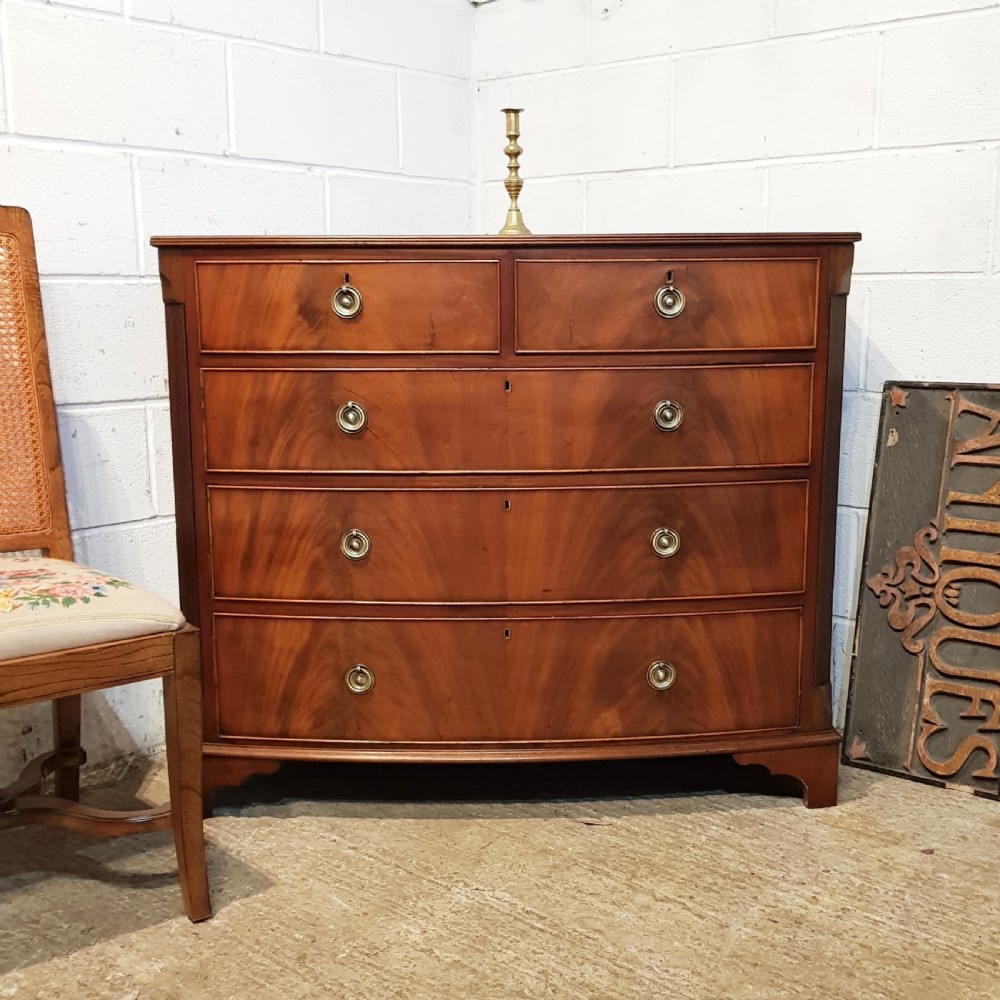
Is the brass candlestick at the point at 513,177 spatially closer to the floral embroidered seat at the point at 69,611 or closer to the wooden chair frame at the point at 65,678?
the wooden chair frame at the point at 65,678

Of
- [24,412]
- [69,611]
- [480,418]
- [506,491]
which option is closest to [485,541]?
[506,491]

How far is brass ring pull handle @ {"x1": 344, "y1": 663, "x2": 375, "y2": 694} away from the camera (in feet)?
6.58

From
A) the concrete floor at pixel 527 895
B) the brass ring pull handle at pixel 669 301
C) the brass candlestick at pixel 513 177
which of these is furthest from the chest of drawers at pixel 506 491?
the brass candlestick at pixel 513 177

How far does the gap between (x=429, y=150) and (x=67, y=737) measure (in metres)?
1.65

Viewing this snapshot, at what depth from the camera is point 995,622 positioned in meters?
2.19

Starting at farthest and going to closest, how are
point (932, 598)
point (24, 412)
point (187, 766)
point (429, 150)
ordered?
point (429, 150) < point (932, 598) < point (24, 412) < point (187, 766)

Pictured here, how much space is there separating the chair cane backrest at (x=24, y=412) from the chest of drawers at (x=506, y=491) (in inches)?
8.5

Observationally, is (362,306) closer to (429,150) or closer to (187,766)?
(187,766)

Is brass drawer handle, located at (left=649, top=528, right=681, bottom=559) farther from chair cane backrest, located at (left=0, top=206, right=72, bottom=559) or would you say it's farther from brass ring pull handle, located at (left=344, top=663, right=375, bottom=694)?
chair cane backrest, located at (left=0, top=206, right=72, bottom=559)

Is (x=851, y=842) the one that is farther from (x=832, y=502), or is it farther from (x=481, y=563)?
(x=481, y=563)

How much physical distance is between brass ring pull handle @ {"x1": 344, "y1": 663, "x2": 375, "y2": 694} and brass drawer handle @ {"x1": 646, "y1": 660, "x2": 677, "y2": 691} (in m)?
0.51

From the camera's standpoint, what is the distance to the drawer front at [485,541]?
196cm

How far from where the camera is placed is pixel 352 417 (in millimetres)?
1937

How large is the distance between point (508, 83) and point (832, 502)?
1.46m
